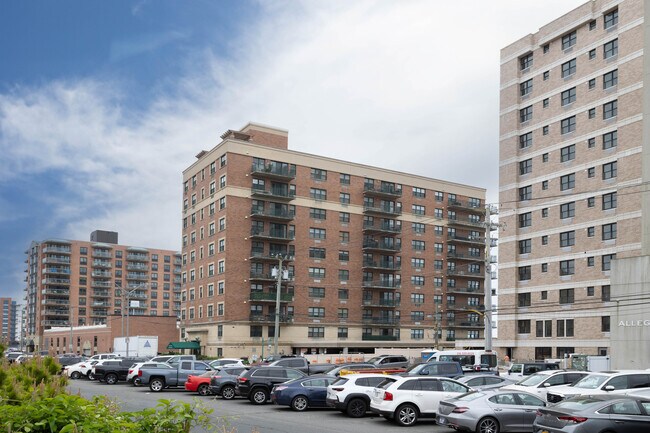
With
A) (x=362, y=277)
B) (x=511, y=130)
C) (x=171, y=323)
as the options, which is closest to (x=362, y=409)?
(x=511, y=130)

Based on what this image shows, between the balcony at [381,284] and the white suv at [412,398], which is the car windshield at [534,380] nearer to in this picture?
the white suv at [412,398]

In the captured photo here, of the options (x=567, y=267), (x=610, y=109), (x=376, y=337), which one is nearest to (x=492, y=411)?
(x=567, y=267)

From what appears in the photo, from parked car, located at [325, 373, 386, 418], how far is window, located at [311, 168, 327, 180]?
5996cm

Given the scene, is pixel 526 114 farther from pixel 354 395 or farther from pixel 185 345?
pixel 354 395

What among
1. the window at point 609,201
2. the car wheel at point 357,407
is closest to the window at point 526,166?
the window at point 609,201

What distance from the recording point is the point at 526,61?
74.0 m

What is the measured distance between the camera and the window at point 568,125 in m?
67.6

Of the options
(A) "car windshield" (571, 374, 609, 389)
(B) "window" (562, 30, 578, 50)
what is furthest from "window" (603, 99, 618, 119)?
(A) "car windshield" (571, 374, 609, 389)

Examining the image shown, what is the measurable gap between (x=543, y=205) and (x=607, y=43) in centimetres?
1670

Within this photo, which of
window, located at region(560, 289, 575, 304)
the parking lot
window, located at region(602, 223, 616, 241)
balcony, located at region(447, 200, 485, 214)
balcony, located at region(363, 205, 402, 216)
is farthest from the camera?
Result: balcony, located at region(447, 200, 485, 214)

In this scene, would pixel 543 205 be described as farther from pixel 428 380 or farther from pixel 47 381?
pixel 47 381

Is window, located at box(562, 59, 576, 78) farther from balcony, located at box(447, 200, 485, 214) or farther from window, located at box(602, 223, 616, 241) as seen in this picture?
balcony, located at box(447, 200, 485, 214)

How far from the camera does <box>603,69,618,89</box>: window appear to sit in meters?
63.3

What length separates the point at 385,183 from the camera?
3573 inches
